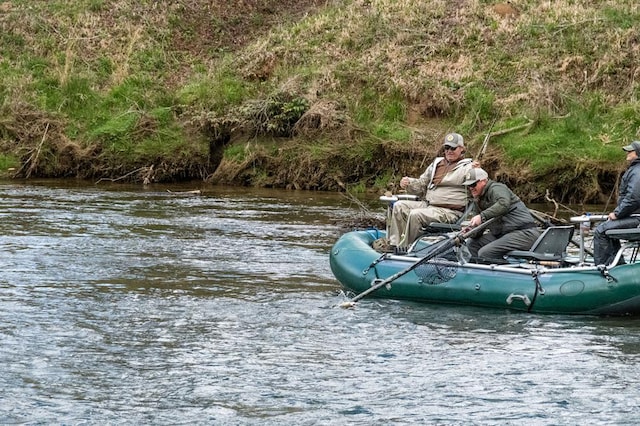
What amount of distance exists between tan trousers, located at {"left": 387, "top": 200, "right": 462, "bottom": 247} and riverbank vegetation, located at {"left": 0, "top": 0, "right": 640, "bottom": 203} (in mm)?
7597

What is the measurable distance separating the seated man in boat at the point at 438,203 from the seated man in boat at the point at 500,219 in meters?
0.52

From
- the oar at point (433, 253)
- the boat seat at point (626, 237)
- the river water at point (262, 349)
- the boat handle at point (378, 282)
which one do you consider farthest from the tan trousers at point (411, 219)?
the boat seat at point (626, 237)

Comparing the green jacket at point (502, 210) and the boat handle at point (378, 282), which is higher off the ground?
the green jacket at point (502, 210)

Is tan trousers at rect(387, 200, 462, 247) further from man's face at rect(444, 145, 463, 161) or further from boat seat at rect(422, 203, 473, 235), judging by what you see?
man's face at rect(444, 145, 463, 161)

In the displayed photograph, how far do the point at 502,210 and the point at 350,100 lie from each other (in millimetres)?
12744

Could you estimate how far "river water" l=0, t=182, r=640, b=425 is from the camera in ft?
26.2

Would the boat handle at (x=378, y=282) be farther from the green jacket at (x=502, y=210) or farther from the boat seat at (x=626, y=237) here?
the boat seat at (x=626, y=237)

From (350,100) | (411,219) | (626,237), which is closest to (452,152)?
(411,219)

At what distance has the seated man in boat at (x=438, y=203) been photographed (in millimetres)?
11984

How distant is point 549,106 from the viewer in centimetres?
2191

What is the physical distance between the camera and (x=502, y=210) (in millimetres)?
11258

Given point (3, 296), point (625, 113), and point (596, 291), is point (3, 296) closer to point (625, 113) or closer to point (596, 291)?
point (596, 291)

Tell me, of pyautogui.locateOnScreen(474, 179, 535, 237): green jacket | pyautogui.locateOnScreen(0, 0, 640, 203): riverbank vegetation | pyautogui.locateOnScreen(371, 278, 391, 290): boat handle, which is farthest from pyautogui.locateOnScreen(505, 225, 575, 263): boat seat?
pyautogui.locateOnScreen(0, 0, 640, 203): riverbank vegetation

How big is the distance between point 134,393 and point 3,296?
4002 millimetres
